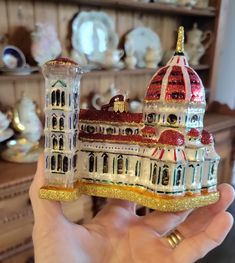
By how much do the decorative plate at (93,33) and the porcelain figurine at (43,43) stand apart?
6.3 inches

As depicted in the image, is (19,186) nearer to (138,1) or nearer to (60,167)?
(60,167)

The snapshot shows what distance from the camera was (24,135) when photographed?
→ 1.24 m

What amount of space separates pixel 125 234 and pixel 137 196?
0.61 feet

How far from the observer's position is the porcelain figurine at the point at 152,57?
169 centimetres

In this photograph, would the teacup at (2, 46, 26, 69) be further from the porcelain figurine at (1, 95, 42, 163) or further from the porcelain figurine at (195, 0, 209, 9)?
the porcelain figurine at (195, 0, 209, 9)

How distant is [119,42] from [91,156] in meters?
1.23

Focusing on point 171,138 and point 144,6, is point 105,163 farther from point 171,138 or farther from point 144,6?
point 144,6

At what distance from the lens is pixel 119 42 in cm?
172

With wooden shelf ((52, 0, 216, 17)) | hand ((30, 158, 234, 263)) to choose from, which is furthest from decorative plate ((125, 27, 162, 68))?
hand ((30, 158, 234, 263))

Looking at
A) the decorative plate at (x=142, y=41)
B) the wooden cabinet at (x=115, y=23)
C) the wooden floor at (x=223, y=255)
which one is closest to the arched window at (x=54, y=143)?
the wooden cabinet at (x=115, y=23)

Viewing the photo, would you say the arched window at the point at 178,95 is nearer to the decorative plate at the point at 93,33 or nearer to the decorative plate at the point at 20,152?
the decorative plate at the point at 20,152

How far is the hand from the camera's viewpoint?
618mm

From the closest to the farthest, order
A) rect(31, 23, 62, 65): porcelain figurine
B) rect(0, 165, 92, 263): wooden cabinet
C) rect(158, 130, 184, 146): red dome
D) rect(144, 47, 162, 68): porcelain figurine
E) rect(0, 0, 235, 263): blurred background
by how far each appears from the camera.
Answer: rect(158, 130, 184, 146): red dome, rect(0, 165, 92, 263): wooden cabinet, rect(0, 0, 235, 263): blurred background, rect(31, 23, 62, 65): porcelain figurine, rect(144, 47, 162, 68): porcelain figurine

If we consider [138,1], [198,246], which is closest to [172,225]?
[198,246]
